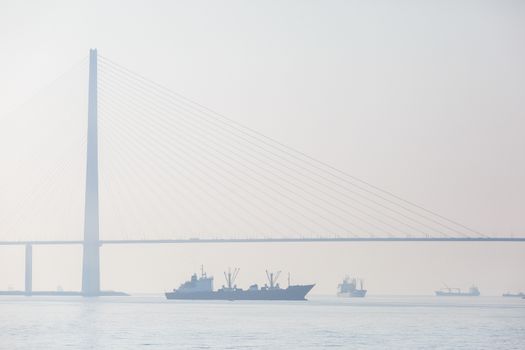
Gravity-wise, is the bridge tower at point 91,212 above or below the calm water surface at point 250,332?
above

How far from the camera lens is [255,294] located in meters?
150

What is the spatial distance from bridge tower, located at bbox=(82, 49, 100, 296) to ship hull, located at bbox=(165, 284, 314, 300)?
3709 cm

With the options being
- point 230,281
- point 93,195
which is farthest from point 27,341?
point 230,281

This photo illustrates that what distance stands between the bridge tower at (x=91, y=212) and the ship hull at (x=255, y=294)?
37.1m

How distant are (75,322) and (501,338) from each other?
29.5 meters

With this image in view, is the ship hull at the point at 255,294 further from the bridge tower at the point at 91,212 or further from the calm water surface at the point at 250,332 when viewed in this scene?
the calm water surface at the point at 250,332

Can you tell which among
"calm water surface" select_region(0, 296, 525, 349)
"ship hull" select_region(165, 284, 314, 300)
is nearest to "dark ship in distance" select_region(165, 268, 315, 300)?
"ship hull" select_region(165, 284, 314, 300)

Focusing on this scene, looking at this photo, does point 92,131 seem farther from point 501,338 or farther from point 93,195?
point 501,338

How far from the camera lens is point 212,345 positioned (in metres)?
54.7

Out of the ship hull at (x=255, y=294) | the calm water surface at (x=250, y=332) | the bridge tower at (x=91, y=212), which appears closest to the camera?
the calm water surface at (x=250, y=332)

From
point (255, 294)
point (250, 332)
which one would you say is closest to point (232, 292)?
point (255, 294)

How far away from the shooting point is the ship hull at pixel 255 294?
14700 cm

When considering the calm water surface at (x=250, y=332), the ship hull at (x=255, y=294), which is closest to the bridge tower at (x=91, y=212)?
the calm water surface at (x=250, y=332)

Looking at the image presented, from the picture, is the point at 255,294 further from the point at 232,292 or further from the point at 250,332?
the point at 250,332
